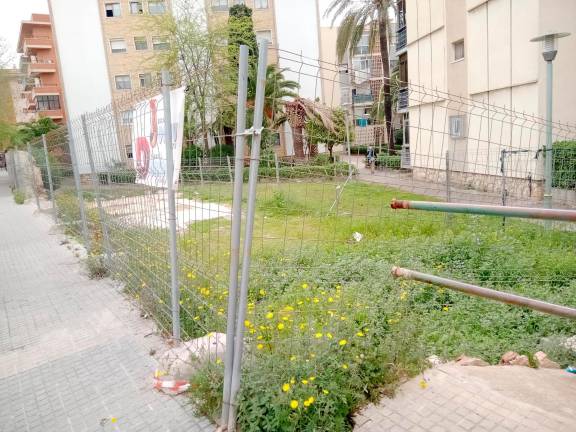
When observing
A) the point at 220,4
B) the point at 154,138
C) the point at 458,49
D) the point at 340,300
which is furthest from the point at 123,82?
the point at 340,300

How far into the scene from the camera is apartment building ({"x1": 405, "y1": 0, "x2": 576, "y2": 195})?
1128 centimetres

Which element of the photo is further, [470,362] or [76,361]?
[76,361]

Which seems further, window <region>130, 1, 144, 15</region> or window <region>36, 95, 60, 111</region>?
window <region>36, 95, 60, 111</region>

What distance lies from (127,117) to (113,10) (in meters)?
30.9

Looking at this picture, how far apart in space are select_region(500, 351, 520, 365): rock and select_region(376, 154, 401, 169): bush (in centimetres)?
177

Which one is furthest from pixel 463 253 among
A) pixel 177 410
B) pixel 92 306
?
pixel 92 306

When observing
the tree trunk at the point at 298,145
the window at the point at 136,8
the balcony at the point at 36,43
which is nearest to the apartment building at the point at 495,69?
the tree trunk at the point at 298,145

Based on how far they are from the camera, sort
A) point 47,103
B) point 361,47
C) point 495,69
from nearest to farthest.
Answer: point 495,69 < point 361,47 < point 47,103

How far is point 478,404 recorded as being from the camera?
2.60 metres

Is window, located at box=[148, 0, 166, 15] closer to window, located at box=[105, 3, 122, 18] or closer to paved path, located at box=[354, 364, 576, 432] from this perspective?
window, located at box=[105, 3, 122, 18]

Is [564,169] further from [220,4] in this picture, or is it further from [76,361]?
[220,4]

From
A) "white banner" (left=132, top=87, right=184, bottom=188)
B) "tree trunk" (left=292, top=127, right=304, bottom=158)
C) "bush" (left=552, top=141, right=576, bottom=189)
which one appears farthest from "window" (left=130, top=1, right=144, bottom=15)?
"tree trunk" (left=292, top=127, right=304, bottom=158)

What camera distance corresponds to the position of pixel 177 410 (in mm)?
2924

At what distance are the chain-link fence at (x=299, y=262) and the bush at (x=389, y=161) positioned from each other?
24 mm
